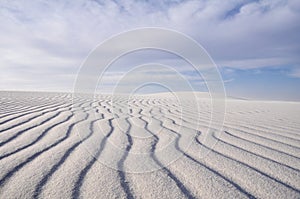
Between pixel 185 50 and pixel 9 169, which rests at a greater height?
pixel 185 50

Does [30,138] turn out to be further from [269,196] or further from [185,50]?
[269,196]

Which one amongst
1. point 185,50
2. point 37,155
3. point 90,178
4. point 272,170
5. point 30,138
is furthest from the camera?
point 185,50

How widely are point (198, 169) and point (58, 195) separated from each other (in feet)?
2.65

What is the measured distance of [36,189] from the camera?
1294mm

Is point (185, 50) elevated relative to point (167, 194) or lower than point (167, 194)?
elevated

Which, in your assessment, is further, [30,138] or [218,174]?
[30,138]

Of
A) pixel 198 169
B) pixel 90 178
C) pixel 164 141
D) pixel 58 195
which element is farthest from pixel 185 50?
pixel 58 195

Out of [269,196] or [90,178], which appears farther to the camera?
[90,178]

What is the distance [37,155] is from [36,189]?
1.70 feet

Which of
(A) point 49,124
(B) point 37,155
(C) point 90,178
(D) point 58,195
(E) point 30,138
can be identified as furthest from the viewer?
(A) point 49,124

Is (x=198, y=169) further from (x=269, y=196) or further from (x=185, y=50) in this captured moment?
(x=185, y=50)

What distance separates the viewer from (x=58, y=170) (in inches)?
60.2

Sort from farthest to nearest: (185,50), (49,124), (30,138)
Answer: (49,124) < (185,50) < (30,138)

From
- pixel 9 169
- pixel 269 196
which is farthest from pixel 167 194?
pixel 9 169
